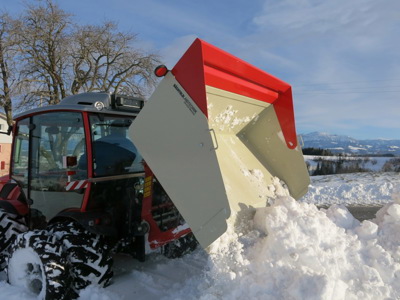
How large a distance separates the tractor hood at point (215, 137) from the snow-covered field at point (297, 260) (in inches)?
12.8

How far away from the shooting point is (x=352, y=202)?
27.3 ft

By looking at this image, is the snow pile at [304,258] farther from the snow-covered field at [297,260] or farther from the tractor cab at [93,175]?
the tractor cab at [93,175]

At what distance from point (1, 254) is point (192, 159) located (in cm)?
264

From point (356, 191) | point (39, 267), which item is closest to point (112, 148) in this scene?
point (39, 267)

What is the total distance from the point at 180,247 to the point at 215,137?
1.89 m

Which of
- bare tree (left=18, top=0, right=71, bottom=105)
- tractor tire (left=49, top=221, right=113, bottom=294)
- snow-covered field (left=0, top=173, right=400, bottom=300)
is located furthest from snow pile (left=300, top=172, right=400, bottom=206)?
bare tree (left=18, top=0, right=71, bottom=105)

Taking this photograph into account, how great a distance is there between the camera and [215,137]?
266 cm

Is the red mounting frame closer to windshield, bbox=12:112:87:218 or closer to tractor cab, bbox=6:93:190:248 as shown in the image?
tractor cab, bbox=6:93:190:248

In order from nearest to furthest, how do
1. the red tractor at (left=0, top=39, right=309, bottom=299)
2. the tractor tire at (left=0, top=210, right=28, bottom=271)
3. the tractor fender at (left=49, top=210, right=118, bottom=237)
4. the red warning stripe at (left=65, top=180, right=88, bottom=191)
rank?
the red tractor at (left=0, top=39, right=309, bottom=299), the tractor fender at (left=49, top=210, right=118, bottom=237), the red warning stripe at (left=65, top=180, right=88, bottom=191), the tractor tire at (left=0, top=210, right=28, bottom=271)

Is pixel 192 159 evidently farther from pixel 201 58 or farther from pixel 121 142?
pixel 121 142

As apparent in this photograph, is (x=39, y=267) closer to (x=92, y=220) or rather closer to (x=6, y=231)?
(x=92, y=220)

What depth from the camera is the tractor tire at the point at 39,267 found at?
293 centimetres

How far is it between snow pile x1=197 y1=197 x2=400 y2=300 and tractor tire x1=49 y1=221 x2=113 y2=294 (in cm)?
99

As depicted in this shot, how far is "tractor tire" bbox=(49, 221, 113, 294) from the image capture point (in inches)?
120
